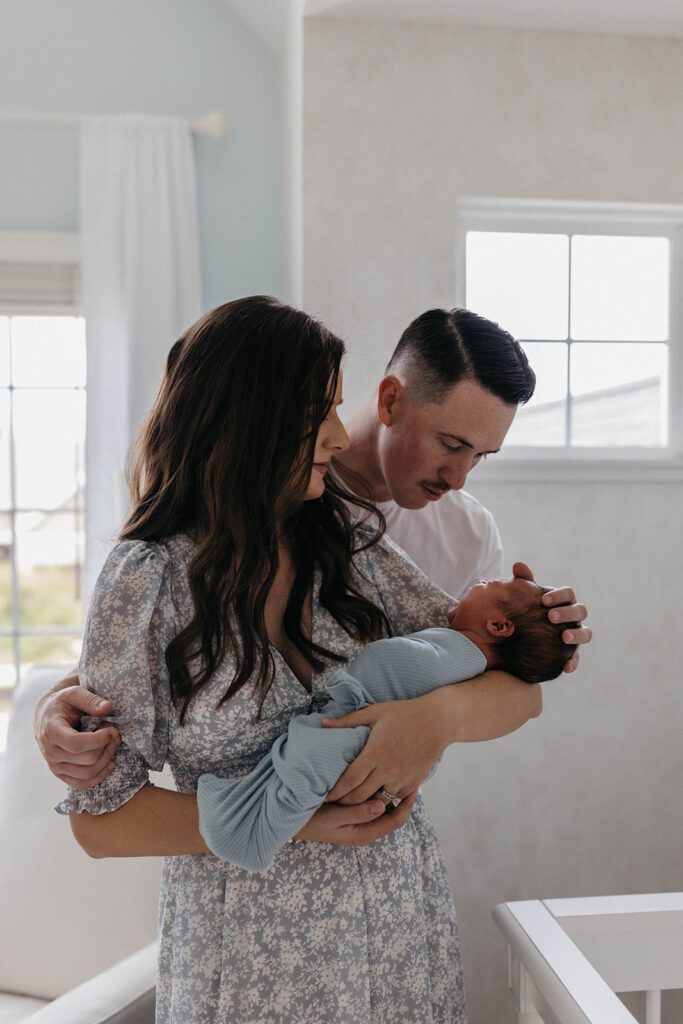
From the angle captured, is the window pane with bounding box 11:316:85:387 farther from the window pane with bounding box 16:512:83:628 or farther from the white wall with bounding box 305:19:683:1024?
the white wall with bounding box 305:19:683:1024

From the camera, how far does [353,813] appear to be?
1068 millimetres

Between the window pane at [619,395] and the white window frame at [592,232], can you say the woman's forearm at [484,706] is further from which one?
the window pane at [619,395]

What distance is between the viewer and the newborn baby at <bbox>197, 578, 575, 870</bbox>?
1014 millimetres

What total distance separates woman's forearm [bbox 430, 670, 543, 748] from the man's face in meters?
0.45

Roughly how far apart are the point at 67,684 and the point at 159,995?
16.9 inches

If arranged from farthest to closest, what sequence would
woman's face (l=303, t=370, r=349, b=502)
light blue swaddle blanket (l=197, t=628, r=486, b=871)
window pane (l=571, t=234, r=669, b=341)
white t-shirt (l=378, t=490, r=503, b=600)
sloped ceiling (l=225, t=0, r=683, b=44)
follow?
window pane (l=571, t=234, r=669, b=341), sloped ceiling (l=225, t=0, r=683, b=44), white t-shirt (l=378, t=490, r=503, b=600), woman's face (l=303, t=370, r=349, b=502), light blue swaddle blanket (l=197, t=628, r=486, b=871)

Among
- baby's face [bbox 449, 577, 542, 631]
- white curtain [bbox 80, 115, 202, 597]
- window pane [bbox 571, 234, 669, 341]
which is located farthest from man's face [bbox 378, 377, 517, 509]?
white curtain [bbox 80, 115, 202, 597]

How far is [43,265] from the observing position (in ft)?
8.79

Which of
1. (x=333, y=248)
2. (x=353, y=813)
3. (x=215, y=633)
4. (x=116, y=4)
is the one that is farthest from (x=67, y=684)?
(x=116, y=4)

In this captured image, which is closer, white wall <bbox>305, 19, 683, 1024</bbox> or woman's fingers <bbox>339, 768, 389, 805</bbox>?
woman's fingers <bbox>339, 768, 389, 805</bbox>

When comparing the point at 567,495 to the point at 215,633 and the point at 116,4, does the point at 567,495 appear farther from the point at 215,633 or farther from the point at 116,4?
the point at 116,4

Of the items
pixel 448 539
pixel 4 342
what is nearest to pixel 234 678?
pixel 448 539

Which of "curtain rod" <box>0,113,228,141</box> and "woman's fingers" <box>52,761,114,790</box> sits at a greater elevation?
"curtain rod" <box>0,113,228,141</box>

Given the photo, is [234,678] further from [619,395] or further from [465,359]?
[619,395]
